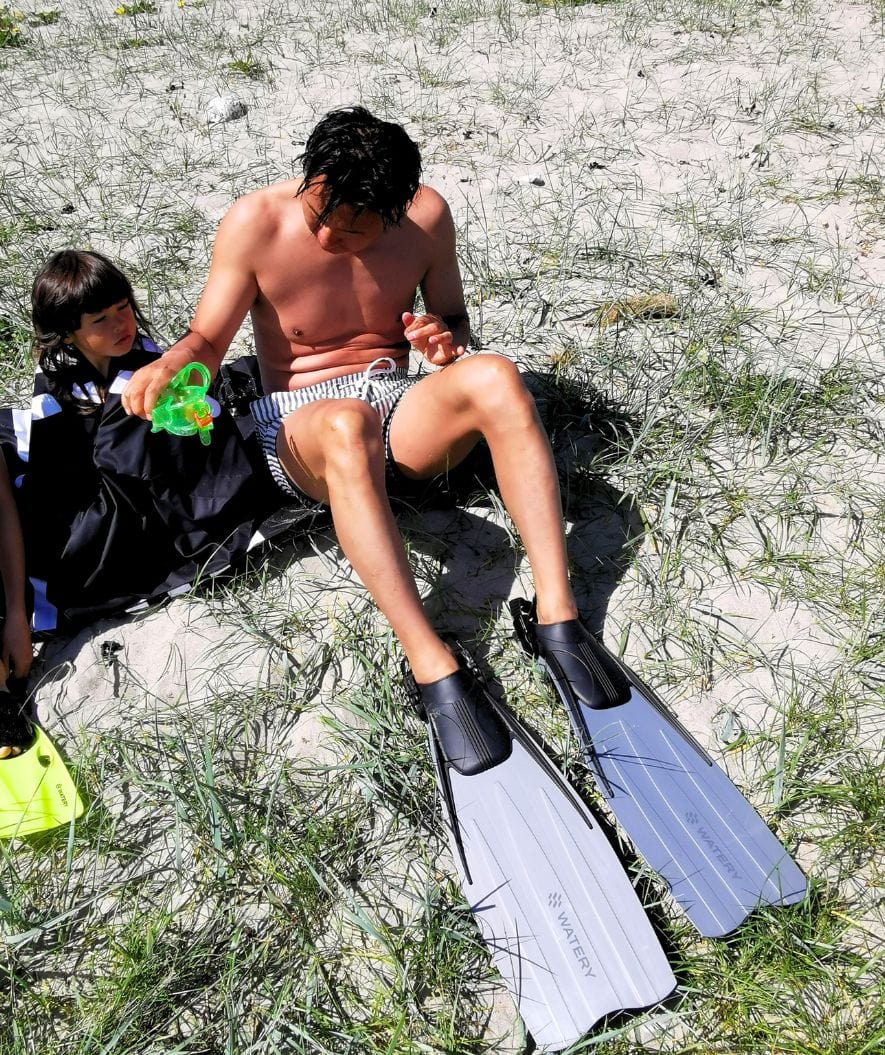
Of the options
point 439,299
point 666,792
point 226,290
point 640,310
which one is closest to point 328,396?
point 226,290

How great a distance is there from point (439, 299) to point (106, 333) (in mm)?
1041

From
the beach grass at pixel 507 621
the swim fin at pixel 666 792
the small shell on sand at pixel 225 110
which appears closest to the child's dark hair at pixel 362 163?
the beach grass at pixel 507 621

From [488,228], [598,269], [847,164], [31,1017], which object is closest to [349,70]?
[488,228]

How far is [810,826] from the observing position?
6.22 feet

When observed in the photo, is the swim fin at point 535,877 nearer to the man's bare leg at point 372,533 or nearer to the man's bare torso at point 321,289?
the man's bare leg at point 372,533

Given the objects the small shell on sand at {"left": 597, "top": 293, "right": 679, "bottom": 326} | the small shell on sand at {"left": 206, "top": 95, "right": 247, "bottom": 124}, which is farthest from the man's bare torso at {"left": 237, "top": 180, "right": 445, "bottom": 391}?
the small shell on sand at {"left": 206, "top": 95, "right": 247, "bottom": 124}

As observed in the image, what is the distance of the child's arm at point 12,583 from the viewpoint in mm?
2258

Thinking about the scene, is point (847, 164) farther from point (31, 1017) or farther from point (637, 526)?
point (31, 1017)

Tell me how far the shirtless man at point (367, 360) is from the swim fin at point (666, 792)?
13 cm

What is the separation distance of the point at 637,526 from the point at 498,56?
4.22m

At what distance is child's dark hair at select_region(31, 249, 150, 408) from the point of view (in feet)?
7.37

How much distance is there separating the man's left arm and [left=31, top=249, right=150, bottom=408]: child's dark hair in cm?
85

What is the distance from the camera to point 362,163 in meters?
2.10

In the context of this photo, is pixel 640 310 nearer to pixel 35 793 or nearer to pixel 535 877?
pixel 535 877
